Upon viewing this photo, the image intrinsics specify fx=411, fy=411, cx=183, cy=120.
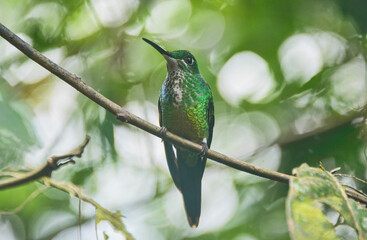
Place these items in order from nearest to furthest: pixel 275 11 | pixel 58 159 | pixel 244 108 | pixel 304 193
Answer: pixel 304 193, pixel 58 159, pixel 275 11, pixel 244 108

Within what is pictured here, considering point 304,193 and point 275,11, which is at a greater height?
point 304,193

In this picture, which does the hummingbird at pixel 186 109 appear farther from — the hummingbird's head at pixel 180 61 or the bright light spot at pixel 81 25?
the bright light spot at pixel 81 25

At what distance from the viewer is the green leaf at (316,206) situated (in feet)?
4.67

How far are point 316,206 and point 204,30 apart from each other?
3.03 meters

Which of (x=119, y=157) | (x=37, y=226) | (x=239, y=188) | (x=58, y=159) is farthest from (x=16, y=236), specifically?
(x=58, y=159)

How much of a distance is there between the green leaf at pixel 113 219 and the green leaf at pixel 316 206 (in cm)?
97

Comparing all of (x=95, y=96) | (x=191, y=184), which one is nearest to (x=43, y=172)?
(x=95, y=96)

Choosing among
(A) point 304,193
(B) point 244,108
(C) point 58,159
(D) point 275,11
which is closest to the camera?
(A) point 304,193

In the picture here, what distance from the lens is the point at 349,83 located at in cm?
427

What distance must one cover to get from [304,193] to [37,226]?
124 inches

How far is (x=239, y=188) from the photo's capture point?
4211 mm

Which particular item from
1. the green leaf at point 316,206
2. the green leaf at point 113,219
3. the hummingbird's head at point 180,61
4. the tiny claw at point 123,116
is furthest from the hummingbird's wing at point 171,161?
the green leaf at point 316,206

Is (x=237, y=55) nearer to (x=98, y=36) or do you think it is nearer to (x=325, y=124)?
(x=325, y=124)

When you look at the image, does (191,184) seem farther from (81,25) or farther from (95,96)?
(95,96)
